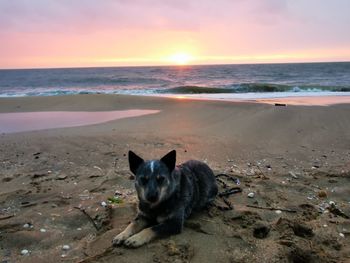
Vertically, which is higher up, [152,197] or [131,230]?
[152,197]

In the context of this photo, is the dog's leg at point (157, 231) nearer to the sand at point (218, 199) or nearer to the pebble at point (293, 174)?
the sand at point (218, 199)

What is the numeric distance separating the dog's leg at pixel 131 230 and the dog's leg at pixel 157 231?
0.34 feet

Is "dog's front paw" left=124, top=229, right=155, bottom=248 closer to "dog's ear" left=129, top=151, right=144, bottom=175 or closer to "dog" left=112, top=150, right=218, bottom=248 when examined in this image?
"dog" left=112, top=150, right=218, bottom=248

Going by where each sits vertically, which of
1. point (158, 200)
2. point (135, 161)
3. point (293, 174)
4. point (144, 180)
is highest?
point (135, 161)

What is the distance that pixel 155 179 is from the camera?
4.44m

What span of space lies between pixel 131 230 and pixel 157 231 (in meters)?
0.33

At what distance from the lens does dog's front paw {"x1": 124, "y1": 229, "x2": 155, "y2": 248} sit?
4.30m

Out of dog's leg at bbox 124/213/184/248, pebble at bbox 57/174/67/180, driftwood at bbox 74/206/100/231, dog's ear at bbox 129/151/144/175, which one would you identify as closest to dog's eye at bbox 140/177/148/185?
dog's ear at bbox 129/151/144/175

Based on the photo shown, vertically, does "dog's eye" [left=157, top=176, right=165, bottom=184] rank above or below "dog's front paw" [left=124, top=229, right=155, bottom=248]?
above

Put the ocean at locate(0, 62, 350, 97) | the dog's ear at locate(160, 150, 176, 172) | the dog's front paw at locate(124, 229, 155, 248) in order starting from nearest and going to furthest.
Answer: the dog's front paw at locate(124, 229, 155, 248)
the dog's ear at locate(160, 150, 176, 172)
the ocean at locate(0, 62, 350, 97)

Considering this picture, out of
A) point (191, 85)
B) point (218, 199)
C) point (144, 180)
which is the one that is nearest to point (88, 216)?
point (144, 180)

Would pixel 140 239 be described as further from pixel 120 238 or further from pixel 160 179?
pixel 160 179

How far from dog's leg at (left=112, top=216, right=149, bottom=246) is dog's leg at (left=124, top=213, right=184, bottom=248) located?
10 cm

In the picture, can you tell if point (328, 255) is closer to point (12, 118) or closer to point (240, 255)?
point (240, 255)
